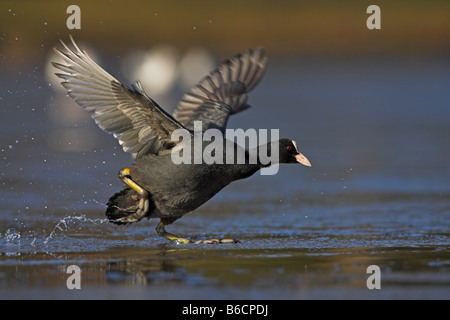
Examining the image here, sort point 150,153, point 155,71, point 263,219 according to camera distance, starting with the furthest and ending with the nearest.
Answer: point 155,71
point 263,219
point 150,153

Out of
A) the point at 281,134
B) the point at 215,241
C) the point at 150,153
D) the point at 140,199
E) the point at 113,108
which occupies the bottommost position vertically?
the point at 215,241

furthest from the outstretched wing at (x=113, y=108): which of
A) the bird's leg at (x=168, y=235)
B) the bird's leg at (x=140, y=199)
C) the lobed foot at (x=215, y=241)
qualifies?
the lobed foot at (x=215, y=241)

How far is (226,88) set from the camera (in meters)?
8.73

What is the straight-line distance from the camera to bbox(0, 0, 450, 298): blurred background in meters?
6.85

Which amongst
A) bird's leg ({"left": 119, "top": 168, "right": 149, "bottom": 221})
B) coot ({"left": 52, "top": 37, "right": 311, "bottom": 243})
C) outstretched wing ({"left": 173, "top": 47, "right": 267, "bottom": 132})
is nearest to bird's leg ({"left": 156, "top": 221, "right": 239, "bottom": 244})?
coot ({"left": 52, "top": 37, "right": 311, "bottom": 243})

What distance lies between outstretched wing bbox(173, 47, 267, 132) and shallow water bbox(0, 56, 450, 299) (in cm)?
110

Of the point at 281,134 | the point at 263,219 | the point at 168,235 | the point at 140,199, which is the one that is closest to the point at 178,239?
the point at 168,235

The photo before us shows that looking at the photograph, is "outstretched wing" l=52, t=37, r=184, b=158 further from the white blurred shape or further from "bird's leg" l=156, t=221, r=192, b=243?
the white blurred shape

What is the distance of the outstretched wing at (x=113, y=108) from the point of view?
24.3 feet

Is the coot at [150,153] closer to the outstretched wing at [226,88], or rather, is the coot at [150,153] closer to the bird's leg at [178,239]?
the bird's leg at [178,239]

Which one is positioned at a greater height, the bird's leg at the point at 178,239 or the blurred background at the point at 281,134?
the blurred background at the point at 281,134

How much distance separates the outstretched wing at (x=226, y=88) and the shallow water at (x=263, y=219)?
1.10 meters

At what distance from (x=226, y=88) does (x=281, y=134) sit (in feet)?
18.4

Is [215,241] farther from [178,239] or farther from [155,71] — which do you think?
[155,71]
